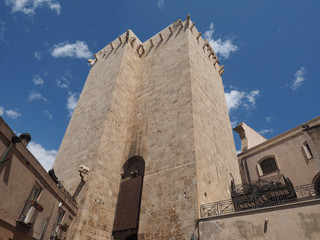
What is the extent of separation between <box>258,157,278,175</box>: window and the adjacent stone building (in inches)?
565

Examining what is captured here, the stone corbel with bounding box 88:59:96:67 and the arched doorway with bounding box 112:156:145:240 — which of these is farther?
the stone corbel with bounding box 88:59:96:67

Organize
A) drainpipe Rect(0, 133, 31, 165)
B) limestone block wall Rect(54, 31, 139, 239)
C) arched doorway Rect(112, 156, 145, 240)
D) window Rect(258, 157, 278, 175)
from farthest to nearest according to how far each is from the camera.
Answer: window Rect(258, 157, 278, 175), arched doorway Rect(112, 156, 145, 240), limestone block wall Rect(54, 31, 139, 239), drainpipe Rect(0, 133, 31, 165)

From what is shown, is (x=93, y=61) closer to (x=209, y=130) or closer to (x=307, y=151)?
(x=209, y=130)

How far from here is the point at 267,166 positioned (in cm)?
1770

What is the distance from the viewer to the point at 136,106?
17406mm

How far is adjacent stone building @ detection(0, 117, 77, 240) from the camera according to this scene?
655cm

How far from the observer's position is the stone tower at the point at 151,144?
35.9 feet

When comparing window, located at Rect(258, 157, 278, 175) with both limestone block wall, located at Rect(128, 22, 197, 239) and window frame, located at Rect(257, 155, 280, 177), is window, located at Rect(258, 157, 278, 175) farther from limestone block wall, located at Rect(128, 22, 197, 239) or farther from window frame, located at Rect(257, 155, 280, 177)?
limestone block wall, located at Rect(128, 22, 197, 239)

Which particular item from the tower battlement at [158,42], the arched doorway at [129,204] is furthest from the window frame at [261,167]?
the tower battlement at [158,42]

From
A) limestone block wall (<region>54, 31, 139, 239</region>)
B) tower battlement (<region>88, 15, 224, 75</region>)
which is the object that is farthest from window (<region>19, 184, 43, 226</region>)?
tower battlement (<region>88, 15, 224, 75</region>)

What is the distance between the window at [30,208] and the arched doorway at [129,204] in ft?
16.9

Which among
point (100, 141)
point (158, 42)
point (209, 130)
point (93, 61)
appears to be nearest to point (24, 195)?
point (100, 141)

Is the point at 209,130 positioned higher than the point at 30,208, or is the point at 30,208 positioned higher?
the point at 209,130

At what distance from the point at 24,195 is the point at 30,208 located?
1.86ft
